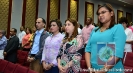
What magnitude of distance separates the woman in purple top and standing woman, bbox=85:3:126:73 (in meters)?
0.93

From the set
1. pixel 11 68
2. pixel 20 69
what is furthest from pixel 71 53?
pixel 11 68

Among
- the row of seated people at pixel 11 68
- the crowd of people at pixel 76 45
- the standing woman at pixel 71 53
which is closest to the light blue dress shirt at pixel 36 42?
the crowd of people at pixel 76 45

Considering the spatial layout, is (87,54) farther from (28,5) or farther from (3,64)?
(28,5)

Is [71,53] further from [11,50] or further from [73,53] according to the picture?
[11,50]

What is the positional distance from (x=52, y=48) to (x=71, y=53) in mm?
503

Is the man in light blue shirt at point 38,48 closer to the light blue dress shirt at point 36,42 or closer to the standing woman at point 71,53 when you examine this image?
the light blue dress shirt at point 36,42

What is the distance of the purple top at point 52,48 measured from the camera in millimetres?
2410

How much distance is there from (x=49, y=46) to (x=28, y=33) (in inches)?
155

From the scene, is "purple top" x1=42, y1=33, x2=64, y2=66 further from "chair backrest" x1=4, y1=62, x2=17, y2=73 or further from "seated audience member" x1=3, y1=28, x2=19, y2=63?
"seated audience member" x1=3, y1=28, x2=19, y2=63

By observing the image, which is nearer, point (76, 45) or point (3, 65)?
point (76, 45)

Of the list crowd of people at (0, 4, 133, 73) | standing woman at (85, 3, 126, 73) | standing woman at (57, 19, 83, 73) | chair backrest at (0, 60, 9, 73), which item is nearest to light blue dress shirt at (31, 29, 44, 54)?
crowd of people at (0, 4, 133, 73)

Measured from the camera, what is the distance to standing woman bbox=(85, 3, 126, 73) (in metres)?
1.31

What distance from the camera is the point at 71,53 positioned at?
2.01 meters

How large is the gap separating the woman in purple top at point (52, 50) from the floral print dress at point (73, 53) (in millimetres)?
373
